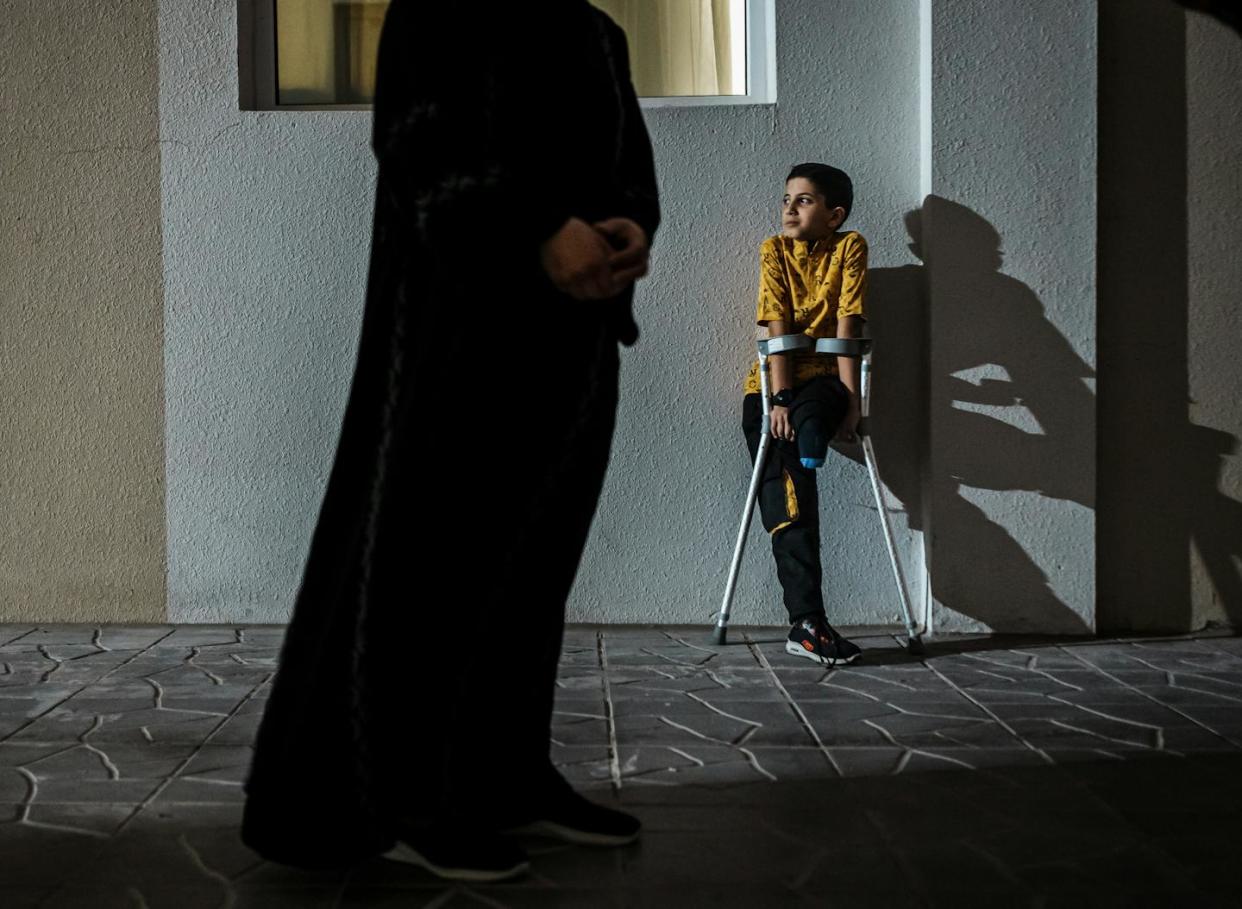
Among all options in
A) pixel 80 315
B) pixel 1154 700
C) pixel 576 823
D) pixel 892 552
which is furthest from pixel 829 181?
pixel 80 315

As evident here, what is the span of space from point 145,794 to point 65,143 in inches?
124

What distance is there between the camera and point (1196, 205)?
4.76m

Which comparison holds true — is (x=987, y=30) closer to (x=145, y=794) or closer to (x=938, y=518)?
(x=938, y=518)

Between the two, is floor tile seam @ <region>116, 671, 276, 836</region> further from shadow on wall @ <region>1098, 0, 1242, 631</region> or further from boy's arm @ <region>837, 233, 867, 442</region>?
shadow on wall @ <region>1098, 0, 1242, 631</region>

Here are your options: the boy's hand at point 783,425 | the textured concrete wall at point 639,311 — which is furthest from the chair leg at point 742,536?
the textured concrete wall at point 639,311

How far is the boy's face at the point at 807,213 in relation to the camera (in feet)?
14.8

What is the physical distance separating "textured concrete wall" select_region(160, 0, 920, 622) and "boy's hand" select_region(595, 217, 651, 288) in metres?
2.71

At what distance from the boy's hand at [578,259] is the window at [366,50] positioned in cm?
313

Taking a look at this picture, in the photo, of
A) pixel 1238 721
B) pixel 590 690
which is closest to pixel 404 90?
pixel 590 690

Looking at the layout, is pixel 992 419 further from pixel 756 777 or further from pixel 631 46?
pixel 756 777

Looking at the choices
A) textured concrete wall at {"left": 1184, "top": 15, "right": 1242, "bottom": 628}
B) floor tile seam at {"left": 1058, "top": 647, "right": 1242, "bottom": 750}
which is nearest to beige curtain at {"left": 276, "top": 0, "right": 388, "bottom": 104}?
textured concrete wall at {"left": 1184, "top": 15, "right": 1242, "bottom": 628}

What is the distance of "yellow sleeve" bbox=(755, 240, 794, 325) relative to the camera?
4477 millimetres

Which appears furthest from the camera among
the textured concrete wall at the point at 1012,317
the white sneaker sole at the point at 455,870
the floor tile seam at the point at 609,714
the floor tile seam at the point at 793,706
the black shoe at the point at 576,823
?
the textured concrete wall at the point at 1012,317

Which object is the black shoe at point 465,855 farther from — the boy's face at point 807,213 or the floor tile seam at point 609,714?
the boy's face at point 807,213
